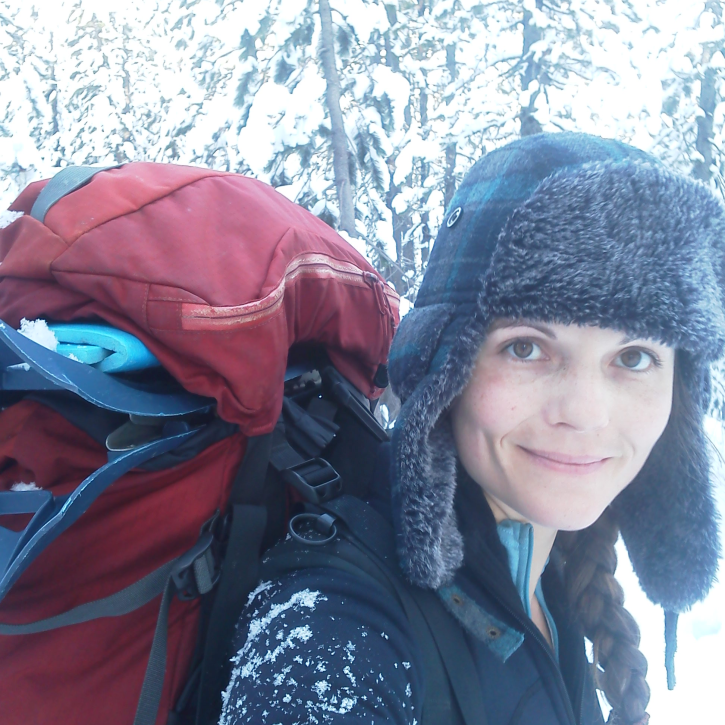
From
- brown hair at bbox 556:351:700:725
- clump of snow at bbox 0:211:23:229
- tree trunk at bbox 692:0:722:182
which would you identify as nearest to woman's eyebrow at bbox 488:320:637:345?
brown hair at bbox 556:351:700:725

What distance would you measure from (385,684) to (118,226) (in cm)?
122

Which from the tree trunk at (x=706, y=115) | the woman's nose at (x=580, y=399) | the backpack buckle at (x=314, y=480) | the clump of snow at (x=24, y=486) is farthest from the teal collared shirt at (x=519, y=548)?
the tree trunk at (x=706, y=115)

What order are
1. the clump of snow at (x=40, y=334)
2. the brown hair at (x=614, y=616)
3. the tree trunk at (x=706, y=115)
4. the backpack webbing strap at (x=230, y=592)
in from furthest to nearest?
the tree trunk at (x=706, y=115)
the brown hair at (x=614, y=616)
the backpack webbing strap at (x=230, y=592)
the clump of snow at (x=40, y=334)

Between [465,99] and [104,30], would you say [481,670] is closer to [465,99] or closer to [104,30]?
[465,99]

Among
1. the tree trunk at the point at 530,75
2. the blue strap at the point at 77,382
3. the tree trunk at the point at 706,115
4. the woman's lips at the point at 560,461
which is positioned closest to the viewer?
the blue strap at the point at 77,382

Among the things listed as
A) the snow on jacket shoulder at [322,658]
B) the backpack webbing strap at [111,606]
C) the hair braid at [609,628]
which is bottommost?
the hair braid at [609,628]

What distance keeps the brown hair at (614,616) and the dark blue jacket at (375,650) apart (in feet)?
0.73

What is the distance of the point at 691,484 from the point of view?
1.96 m

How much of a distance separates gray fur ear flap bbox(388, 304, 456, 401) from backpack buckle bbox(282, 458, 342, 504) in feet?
1.23

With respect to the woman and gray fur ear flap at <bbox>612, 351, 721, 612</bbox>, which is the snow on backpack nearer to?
the woman

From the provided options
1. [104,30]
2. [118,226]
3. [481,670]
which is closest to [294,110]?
[118,226]

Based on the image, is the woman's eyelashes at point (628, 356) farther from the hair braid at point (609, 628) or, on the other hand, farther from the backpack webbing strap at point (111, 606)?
the backpack webbing strap at point (111, 606)

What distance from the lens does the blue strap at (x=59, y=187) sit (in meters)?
1.36

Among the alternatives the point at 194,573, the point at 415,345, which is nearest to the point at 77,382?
the point at 194,573
